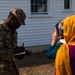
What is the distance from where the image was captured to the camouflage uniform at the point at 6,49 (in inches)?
170

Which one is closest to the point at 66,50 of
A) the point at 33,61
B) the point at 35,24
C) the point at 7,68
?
the point at 7,68

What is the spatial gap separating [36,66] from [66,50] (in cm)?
791

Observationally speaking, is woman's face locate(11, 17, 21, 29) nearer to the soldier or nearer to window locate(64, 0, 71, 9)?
the soldier

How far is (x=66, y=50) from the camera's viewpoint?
125 inches

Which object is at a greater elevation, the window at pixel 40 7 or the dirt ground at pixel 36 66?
the window at pixel 40 7

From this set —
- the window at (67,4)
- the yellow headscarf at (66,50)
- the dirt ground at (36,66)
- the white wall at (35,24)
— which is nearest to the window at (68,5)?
the window at (67,4)

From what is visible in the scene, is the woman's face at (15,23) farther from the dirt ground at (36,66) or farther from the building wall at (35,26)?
the building wall at (35,26)

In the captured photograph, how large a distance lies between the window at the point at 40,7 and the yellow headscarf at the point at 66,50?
11527 mm

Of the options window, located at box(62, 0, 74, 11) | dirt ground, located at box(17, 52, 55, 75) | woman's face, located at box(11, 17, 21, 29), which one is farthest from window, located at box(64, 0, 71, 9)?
woman's face, located at box(11, 17, 21, 29)

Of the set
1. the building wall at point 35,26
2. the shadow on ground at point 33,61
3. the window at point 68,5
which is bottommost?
the shadow on ground at point 33,61

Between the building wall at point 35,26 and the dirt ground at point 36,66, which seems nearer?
the dirt ground at point 36,66

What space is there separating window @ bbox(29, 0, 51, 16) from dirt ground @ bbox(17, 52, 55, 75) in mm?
2337

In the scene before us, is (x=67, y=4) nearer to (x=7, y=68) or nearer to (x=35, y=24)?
(x=35, y=24)

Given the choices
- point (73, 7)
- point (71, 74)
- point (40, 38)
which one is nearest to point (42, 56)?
point (40, 38)
